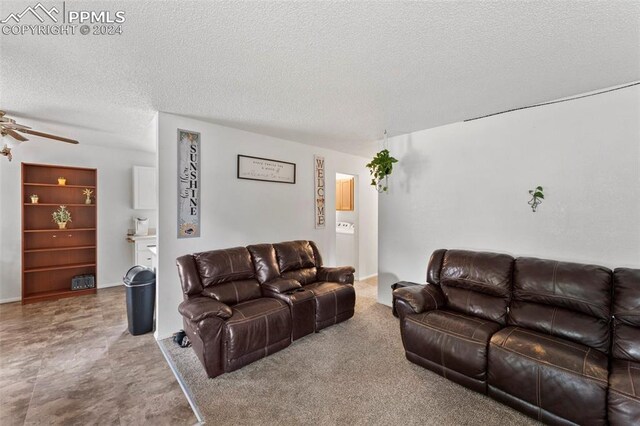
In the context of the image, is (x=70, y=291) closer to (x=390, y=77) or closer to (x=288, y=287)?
(x=288, y=287)

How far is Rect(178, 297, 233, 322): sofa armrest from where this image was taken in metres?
2.24

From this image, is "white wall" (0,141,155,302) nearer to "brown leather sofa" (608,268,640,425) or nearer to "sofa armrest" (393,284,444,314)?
"sofa armrest" (393,284,444,314)

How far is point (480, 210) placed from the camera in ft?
10.3

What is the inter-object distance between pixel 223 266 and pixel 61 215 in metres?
3.66

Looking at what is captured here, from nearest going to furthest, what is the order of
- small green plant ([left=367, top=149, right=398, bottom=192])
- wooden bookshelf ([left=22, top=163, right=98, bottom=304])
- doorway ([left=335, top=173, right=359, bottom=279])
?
1. small green plant ([left=367, top=149, right=398, bottom=192])
2. wooden bookshelf ([left=22, top=163, right=98, bottom=304])
3. doorway ([left=335, top=173, right=359, bottom=279])

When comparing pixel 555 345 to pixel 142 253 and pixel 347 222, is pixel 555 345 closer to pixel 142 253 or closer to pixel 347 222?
pixel 347 222

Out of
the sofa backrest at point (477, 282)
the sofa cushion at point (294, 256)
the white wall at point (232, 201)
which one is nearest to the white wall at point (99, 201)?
the white wall at point (232, 201)

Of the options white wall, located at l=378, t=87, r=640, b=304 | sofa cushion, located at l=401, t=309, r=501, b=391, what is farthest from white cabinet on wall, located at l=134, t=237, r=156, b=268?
sofa cushion, located at l=401, t=309, r=501, b=391

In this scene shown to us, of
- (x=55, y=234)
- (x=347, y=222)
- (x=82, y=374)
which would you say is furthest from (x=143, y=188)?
(x=347, y=222)

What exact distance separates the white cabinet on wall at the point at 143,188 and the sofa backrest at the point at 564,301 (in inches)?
227

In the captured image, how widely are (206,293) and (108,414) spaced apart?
1.08 meters

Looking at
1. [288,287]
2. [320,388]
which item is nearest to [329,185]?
[288,287]

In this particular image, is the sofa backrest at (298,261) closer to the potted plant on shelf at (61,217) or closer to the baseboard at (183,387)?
the baseboard at (183,387)

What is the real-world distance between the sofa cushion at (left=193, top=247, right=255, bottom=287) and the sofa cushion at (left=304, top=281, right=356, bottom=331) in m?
0.79
